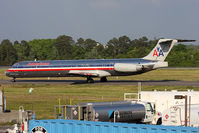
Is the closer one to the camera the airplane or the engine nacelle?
the engine nacelle

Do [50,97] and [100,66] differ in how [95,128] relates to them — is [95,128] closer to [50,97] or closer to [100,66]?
[50,97]

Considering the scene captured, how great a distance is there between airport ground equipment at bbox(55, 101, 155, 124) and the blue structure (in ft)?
13.6

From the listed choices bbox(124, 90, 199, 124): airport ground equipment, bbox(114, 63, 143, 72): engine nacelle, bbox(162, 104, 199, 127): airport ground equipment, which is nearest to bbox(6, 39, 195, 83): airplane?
bbox(114, 63, 143, 72): engine nacelle

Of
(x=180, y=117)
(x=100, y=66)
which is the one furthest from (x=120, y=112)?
(x=100, y=66)

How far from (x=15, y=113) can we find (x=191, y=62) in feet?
377

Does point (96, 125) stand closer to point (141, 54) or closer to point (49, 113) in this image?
point (49, 113)

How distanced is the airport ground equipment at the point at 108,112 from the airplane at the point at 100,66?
36.6 meters

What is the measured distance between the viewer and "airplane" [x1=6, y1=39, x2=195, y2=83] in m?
62.6

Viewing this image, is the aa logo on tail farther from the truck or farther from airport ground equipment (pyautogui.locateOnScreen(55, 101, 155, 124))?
airport ground equipment (pyautogui.locateOnScreen(55, 101, 155, 124))

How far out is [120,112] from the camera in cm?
2361

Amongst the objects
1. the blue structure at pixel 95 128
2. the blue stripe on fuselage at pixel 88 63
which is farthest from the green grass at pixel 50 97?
the blue structure at pixel 95 128

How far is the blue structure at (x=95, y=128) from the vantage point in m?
15.9

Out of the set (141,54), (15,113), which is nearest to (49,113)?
(15,113)

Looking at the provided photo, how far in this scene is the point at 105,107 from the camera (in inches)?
923
